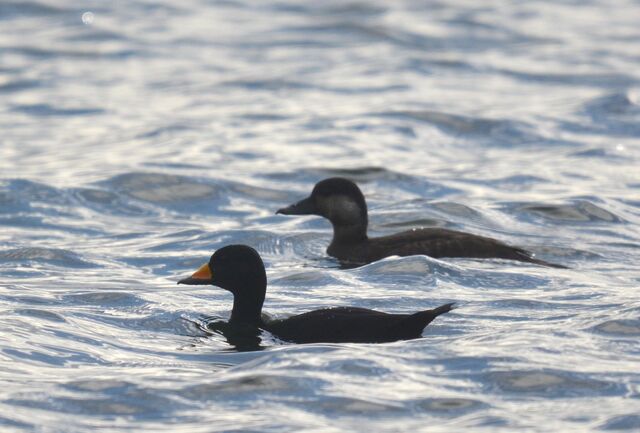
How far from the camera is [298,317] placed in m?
10.6

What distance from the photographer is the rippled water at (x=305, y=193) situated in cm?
935

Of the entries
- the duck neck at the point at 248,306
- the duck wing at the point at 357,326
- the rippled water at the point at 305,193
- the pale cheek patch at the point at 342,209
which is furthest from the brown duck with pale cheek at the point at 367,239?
the duck wing at the point at 357,326

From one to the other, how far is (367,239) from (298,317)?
151 inches

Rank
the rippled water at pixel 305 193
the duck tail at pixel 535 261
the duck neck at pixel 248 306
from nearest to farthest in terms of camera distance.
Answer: the rippled water at pixel 305 193, the duck neck at pixel 248 306, the duck tail at pixel 535 261

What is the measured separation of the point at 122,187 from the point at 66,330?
6743 mm

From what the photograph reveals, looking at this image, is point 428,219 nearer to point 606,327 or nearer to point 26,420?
point 606,327

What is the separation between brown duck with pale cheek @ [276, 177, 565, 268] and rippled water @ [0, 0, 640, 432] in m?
0.28

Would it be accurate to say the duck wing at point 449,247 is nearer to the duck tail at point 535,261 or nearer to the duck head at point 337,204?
the duck tail at point 535,261

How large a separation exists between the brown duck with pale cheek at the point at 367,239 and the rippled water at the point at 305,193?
0.28m

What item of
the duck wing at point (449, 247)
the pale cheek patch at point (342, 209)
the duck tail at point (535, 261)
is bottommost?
the duck tail at point (535, 261)

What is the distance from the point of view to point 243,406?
9094 mm

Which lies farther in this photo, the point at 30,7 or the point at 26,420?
the point at 30,7

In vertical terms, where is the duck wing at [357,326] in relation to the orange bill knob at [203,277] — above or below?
below

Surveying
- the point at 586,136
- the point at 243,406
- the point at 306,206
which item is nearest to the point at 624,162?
the point at 586,136
